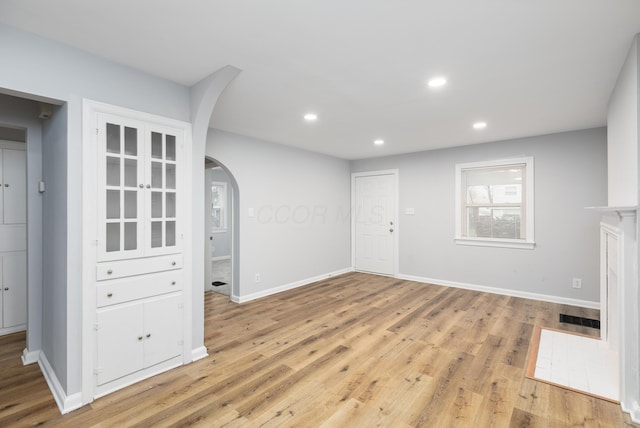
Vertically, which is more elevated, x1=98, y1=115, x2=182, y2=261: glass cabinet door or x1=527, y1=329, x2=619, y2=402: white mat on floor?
x1=98, y1=115, x2=182, y2=261: glass cabinet door

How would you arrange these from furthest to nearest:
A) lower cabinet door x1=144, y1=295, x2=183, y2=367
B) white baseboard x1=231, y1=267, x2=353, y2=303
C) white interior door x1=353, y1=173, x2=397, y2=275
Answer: white interior door x1=353, y1=173, x2=397, y2=275 < white baseboard x1=231, y1=267, x2=353, y2=303 < lower cabinet door x1=144, y1=295, x2=183, y2=367

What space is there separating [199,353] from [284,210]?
8.86ft

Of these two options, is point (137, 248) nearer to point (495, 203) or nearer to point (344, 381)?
point (344, 381)

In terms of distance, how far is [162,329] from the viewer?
2.45 metres

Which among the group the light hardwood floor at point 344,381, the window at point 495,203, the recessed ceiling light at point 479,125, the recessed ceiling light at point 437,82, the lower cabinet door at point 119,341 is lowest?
the light hardwood floor at point 344,381

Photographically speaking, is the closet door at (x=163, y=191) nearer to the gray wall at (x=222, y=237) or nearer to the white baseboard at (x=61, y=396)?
the white baseboard at (x=61, y=396)

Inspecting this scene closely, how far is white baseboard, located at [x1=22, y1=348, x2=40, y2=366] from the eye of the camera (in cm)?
259

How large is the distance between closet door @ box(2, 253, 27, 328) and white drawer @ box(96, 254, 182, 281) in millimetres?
2010

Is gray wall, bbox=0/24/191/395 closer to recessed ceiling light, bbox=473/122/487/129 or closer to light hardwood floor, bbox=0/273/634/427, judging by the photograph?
Answer: light hardwood floor, bbox=0/273/634/427

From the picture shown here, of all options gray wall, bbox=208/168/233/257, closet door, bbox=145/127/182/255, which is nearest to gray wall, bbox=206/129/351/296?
closet door, bbox=145/127/182/255

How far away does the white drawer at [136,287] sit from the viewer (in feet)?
7.13

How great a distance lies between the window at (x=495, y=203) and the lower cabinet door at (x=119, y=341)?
4.66 metres

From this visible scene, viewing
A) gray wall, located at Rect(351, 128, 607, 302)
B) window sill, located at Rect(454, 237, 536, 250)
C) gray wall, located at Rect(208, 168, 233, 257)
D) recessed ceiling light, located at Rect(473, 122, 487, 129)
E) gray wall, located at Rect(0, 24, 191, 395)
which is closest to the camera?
gray wall, located at Rect(0, 24, 191, 395)

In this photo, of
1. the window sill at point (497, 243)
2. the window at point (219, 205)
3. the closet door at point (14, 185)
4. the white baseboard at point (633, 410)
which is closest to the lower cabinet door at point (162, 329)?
the closet door at point (14, 185)
